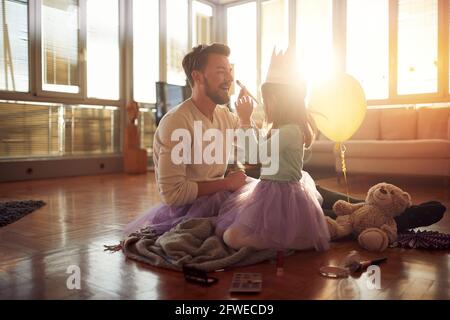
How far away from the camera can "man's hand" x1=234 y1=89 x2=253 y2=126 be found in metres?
1.77

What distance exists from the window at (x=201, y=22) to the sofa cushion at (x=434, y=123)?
392 centimetres

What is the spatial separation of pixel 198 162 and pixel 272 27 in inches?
219

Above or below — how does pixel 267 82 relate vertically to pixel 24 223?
above

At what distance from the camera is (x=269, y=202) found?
5.02 ft

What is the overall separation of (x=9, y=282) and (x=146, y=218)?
66 centimetres

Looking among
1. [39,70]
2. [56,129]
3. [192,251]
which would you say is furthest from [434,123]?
[39,70]

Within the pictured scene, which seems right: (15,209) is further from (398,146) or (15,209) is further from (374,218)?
(398,146)

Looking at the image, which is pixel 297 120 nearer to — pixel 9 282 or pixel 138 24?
pixel 9 282

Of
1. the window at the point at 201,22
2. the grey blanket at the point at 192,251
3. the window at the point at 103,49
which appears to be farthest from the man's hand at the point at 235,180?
the window at the point at 201,22

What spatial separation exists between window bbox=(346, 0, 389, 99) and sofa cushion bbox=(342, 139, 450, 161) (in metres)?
1.75

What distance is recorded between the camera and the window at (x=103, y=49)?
17.8 ft

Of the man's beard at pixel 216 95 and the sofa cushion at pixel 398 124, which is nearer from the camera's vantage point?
the man's beard at pixel 216 95

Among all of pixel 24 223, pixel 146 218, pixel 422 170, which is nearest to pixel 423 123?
pixel 422 170

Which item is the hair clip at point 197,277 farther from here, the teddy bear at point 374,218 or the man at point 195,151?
the teddy bear at point 374,218
